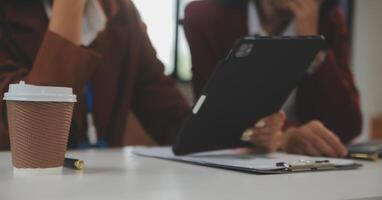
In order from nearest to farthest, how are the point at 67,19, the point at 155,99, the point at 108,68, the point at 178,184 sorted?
the point at 178,184
the point at 67,19
the point at 108,68
the point at 155,99

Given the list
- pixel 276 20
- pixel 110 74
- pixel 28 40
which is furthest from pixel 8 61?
pixel 276 20

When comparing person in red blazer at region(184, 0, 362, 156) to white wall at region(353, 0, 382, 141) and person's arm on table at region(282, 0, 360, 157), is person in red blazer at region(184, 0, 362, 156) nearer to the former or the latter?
person's arm on table at region(282, 0, 360, 157)

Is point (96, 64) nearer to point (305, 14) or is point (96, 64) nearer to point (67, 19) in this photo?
point (67, 19)

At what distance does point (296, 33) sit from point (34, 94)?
0.88 meters

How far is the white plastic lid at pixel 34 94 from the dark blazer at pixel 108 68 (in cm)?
22

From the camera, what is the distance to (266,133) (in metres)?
0.97

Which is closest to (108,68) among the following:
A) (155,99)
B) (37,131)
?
(155,99)

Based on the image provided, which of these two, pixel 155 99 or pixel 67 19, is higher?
pixel 67 19

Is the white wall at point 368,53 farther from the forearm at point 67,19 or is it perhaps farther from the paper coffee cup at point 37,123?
the paper coffee cup at point 37,123

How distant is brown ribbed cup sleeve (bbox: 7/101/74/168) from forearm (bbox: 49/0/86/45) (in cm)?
29

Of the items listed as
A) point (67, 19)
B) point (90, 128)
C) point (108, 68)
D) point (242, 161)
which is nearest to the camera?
point (242, 161)

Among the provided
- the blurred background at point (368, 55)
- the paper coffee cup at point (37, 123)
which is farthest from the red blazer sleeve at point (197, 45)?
the blurred background at point (368, 55)

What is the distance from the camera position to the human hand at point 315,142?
0.94 meters

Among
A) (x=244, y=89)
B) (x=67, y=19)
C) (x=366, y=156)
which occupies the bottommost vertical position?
(x=366, y=156)
